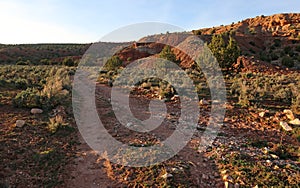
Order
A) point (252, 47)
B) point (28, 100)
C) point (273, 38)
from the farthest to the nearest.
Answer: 1. point (273, 38)
2. point (252, 47)
3. point (28, 100)

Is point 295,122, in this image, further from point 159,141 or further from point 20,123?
point 20,123

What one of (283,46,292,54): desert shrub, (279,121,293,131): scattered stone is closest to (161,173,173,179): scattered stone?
(279,121,293,131): scattered stone

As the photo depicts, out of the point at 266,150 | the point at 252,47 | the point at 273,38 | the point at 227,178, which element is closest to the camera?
the point at 227,178

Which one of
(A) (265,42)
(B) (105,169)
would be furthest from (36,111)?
(A) (265,42)

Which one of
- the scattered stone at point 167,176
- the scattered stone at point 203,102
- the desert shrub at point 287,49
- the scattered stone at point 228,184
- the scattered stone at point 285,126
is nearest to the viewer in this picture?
the scattered stone at point 228,184

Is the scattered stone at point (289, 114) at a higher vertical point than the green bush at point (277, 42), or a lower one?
lower

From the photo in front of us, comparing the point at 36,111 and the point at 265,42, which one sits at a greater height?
the point at 265,42

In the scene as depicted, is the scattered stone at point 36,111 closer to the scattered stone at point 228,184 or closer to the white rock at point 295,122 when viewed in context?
the scattered stone at point 228,184

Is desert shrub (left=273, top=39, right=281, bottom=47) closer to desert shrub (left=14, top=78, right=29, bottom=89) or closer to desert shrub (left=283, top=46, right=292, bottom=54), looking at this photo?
desert shrub (left=283, top=46, right=292, bottom=54)

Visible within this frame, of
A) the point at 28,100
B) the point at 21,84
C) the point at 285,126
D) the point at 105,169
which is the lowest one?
the point at 105,169

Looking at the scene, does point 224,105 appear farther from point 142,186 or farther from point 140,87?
point 142,186

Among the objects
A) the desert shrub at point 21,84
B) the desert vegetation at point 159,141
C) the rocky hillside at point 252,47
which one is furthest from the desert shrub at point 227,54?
the desert shrub at point 21,84

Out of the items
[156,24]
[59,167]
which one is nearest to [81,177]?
[59,167]

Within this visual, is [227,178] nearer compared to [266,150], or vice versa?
[227,178]
